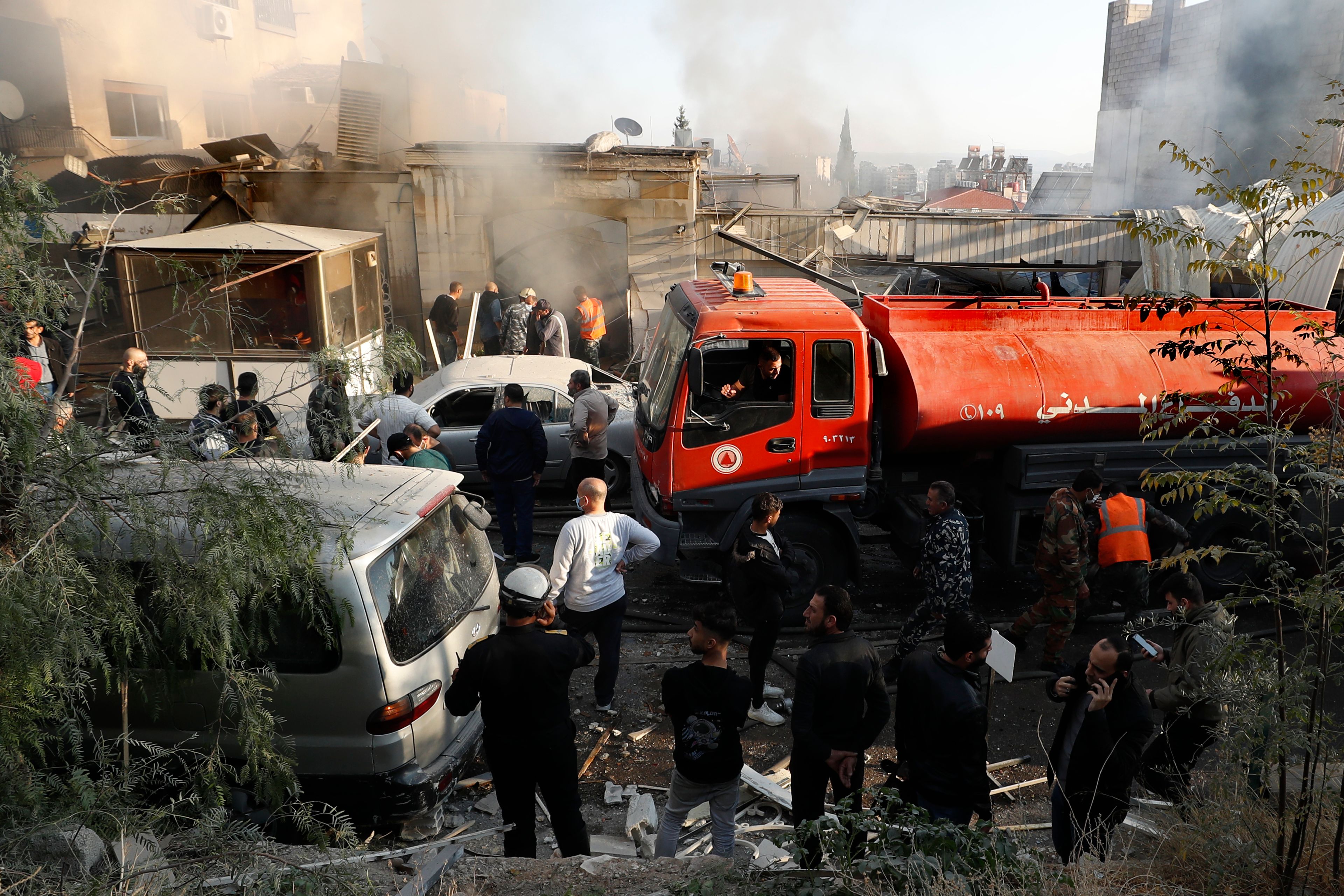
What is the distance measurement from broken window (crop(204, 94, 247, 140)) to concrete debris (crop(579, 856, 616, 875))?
25.0 m

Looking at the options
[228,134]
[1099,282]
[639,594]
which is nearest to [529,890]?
[639,594]

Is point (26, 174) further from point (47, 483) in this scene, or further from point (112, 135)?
point (112, 135)

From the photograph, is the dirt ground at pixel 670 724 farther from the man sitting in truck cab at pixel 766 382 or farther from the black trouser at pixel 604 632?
the man sitting in truck cab at pixel 766 382

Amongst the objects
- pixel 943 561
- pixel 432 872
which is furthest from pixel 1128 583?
pixel 432 872

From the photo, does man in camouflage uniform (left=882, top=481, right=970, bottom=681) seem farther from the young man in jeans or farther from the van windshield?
the van windshield

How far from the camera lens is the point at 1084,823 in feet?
12.5

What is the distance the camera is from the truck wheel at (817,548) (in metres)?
6.71

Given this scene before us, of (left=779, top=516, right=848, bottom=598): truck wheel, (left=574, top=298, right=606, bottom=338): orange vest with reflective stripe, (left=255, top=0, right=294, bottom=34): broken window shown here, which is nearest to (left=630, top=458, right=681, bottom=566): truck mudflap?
(left=779, top=516, right=848, bottom=598): truck wheel

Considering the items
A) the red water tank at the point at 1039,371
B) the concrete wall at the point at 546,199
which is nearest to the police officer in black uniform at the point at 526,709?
the red water tank at the point at 1039,371

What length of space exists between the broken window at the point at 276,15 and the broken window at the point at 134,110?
7.11m

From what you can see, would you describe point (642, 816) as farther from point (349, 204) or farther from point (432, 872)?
point (349, 204)

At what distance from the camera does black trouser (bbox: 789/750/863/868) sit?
13.1ft

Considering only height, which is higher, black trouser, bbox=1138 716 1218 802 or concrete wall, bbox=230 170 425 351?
concrete wall, bbox=230 170 425 351

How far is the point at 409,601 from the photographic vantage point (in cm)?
424
